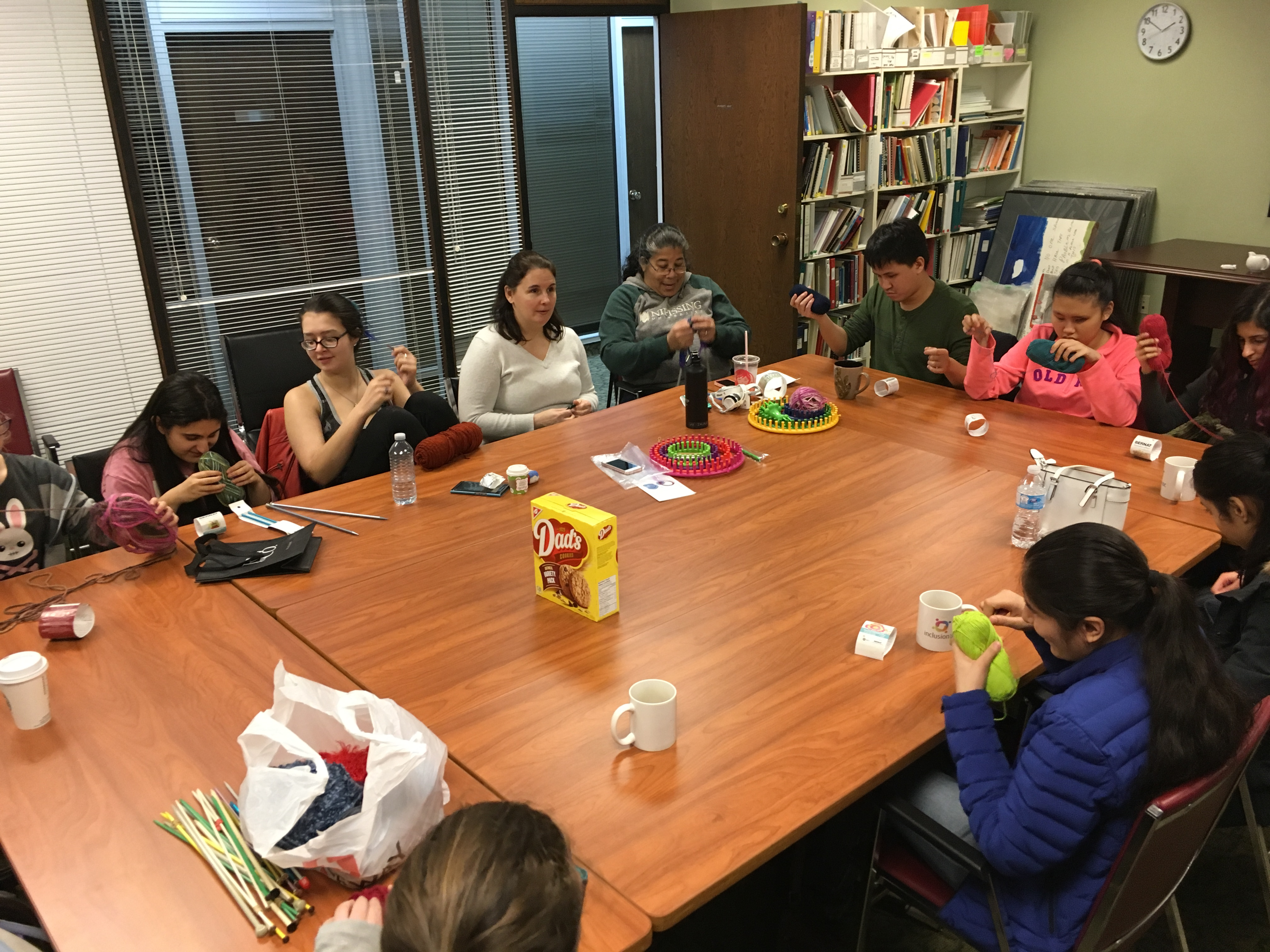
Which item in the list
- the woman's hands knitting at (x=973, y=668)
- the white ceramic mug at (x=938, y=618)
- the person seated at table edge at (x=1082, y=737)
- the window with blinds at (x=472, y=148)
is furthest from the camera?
the window with blinds at (x=472, y=148)

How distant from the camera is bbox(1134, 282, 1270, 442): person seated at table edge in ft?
9.59

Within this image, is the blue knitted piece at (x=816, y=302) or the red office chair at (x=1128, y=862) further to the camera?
the blue knitted piece at (x=816, y=302)

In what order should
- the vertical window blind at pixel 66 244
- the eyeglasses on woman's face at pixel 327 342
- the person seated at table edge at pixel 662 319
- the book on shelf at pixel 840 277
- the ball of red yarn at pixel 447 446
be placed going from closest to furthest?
the ball of red yarn at pixel 447 446 < the eyeglasses on woman's face at pixel 327 342 < the vertical window blind at pixel 66 244 < the person seated at table edge at pixel 662 319 < the book on shelf at pixel 840 277

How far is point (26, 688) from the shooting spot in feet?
5.51

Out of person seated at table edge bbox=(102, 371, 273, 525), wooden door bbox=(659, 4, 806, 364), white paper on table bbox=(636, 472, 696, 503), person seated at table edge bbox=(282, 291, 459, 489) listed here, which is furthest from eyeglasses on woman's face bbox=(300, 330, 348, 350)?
wooden door bbox=(659, 4, 806, 364)

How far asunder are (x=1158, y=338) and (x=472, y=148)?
10.9 ft

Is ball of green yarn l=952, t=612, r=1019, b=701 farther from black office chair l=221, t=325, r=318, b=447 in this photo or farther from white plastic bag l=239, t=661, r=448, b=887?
black office chair l=221, t=325, r=318, b=447

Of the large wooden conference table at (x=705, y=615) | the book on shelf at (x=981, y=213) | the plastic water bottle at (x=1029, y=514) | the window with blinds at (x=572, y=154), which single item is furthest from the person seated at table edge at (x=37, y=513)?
the book on shelf at (x=981, y=213)

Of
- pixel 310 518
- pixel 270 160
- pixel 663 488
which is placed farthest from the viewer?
pixel 270 160

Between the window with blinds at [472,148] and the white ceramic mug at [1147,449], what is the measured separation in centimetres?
312

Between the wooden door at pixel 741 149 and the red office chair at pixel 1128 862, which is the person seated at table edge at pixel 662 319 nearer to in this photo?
the wooden door at pixel 741 149

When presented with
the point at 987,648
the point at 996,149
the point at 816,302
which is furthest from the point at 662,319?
the point at 996,149

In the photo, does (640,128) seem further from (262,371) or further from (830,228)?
(262,371)

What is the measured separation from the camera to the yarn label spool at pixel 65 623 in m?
1.97
